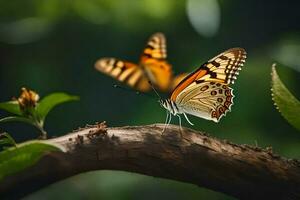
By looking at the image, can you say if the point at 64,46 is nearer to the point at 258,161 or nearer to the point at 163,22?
the point at 163,22

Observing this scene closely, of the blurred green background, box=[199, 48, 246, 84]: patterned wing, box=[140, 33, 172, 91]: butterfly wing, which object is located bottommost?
the blurred green background

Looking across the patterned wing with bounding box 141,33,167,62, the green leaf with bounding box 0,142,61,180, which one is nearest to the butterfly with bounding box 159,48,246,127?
the patterned wing with bounding box 141,33,167,62

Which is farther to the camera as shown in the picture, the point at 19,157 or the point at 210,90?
the point at 210,90

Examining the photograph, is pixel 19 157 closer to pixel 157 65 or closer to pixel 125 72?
pixel 125 72

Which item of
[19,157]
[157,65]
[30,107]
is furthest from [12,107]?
[157,65]

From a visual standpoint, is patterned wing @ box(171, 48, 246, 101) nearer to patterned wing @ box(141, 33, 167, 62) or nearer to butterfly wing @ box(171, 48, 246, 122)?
butterfly wing @ box(171, 48, 246, 122)

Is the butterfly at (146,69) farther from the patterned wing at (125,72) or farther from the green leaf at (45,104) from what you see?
the green leaf at (45,104)

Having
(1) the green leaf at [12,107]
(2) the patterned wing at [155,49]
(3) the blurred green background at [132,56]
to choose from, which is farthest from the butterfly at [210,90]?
(3) the blurred green background at [132,56]
